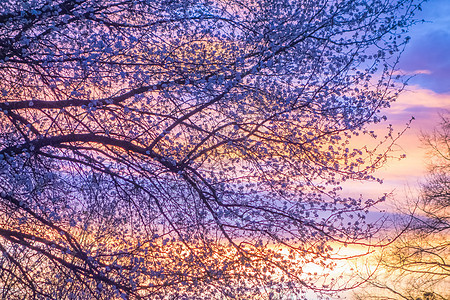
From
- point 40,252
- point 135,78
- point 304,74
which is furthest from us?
point 304,74

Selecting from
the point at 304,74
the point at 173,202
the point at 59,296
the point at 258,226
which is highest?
the point at 304,74

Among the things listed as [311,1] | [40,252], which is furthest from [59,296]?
[311,1]

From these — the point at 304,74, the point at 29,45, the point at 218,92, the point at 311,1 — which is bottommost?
the point at 218,92

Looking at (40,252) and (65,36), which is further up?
(65,36)

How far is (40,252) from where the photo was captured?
679 cm

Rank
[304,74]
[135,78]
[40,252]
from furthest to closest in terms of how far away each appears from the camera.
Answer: [304,74] → [40,252] → [135,78]

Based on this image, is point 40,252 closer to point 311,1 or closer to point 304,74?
point 304,74

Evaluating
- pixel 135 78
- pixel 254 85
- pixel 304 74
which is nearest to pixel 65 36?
pixel 135 78

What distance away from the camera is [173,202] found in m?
6.38

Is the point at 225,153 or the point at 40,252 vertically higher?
the point at 225,153

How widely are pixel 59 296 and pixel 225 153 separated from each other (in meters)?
3.52

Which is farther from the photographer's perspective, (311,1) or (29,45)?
(311,1)

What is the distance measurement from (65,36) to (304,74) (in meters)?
4.23

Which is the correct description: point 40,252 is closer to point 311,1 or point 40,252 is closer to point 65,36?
point 65,36
